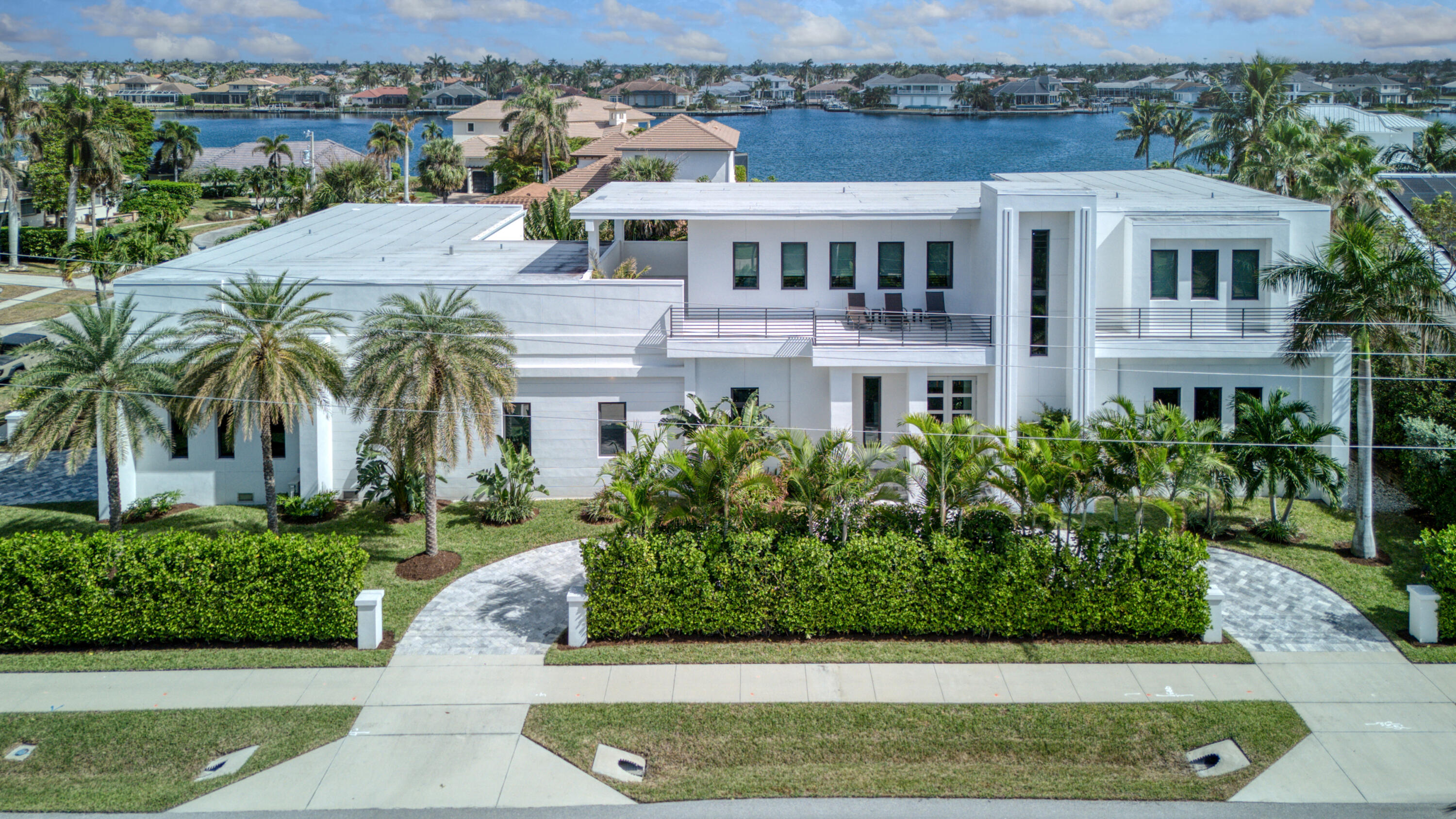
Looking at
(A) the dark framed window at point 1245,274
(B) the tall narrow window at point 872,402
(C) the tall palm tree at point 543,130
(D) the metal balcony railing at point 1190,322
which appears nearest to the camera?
(D) the metal balcony railing at point 1190,322

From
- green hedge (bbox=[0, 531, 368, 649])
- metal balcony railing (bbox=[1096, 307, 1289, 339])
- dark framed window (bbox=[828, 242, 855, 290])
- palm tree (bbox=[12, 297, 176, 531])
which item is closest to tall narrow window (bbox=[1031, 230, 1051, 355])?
metal balcony railing (bbox=[1096, 307, 1289, 339])

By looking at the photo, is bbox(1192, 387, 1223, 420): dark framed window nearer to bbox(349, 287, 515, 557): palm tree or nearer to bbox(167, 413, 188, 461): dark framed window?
bbox(349, 287, 515, 557): palm tree

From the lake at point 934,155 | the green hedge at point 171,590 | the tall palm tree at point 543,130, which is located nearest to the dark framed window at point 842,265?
the green hedge at point 171,590

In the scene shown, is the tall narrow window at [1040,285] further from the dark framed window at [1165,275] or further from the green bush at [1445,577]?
the green bush at [1445,577]

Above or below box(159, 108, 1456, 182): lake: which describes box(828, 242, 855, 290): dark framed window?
below

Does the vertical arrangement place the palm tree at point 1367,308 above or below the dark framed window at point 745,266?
below
